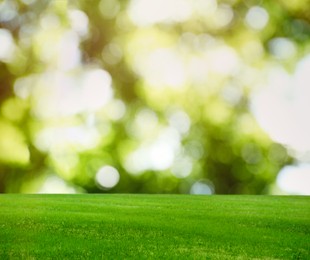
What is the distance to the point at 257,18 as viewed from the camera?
4084 centimetres

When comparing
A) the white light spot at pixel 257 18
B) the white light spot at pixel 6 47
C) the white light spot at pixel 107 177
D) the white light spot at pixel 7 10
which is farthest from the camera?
the white light spot at pixel 257 18

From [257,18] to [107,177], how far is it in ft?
60.7

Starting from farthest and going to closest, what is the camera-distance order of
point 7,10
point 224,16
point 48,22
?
1. point 224,16
2. point 48,22
3. point 7,10

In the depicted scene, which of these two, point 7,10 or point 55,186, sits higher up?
point 7,10

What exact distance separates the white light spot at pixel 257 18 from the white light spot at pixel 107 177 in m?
16.6

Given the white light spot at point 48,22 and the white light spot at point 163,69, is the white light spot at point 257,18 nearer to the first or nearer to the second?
the white light spot at point 163,69

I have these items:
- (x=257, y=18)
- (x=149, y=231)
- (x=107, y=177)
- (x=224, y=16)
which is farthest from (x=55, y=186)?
(x=149, y=231)

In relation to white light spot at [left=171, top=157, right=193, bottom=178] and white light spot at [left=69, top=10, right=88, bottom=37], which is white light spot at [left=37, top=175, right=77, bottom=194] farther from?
white light spot at [left=69, top=10, right=88, bottom=37]

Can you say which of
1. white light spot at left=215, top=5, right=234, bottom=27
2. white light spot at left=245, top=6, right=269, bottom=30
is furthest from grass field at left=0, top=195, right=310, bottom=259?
white light spot at left=245, top=6, right=269, bottom=30

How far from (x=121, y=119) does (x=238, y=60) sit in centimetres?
1088

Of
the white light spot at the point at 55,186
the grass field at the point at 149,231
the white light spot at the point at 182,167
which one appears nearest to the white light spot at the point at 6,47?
the white light spot at the point at 55,186

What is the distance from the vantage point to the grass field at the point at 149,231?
44.3 feet

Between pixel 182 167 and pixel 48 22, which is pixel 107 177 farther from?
pixel 48 22

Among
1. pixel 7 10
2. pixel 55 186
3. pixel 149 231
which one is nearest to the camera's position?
pixel 149 231
